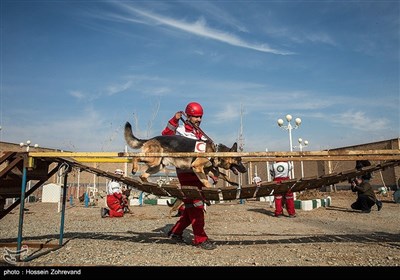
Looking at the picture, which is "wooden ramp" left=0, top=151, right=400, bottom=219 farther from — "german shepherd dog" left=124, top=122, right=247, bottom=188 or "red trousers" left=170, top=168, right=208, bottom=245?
"red trousers" left=170, top=168, right=208, bottom=245

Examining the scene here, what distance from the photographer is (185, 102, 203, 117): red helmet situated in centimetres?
537

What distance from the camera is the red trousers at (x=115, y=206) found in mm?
10914

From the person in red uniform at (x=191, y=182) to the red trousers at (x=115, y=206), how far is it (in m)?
5.96

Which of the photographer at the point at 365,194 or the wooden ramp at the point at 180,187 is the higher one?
the wooden ramp at the point at 180,187

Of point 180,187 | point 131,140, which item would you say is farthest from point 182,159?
point 131,140

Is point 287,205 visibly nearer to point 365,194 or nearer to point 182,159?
point 365,194

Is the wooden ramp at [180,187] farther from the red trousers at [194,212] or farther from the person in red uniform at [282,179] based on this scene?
the person in red uniform at [282,179]

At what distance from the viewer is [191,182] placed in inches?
199

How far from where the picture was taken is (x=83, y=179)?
37500 mm

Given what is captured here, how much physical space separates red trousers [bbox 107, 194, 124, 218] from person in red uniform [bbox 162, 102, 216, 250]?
5.96 metres

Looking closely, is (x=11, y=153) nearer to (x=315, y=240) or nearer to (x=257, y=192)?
(x=257, y=192)

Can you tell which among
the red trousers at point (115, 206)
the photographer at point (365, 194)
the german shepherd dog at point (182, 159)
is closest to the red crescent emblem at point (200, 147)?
the german shepherd dog at point (182, 159)

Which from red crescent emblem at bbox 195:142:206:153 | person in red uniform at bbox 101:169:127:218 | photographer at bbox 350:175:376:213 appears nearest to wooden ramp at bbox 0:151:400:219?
red crescent emblem at bbox 195:142:206:153
